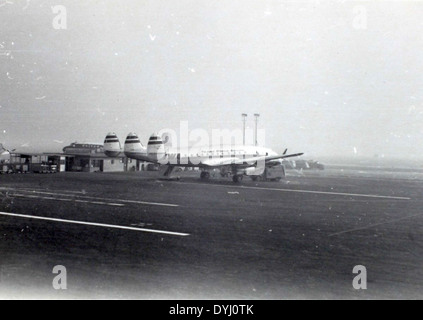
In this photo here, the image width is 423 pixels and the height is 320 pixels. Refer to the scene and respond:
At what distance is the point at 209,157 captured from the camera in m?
57.2

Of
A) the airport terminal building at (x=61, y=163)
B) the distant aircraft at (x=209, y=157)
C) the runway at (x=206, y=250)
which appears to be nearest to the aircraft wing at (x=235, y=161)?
the distant aircraft at (x=209, y=157)

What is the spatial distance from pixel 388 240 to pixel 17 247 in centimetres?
1394

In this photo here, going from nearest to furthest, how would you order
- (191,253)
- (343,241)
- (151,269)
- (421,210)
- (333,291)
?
(333,291) → (151,269) → (191,253) → (343,241) → (421,210)

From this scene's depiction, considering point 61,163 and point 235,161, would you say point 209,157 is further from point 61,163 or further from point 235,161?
point 61,163

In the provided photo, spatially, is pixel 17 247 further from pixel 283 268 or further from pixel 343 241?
pixel 343 241

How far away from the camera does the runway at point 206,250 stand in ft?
34.8

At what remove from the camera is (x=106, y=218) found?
888 inches

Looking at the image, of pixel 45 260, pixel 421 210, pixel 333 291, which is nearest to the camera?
pixel 333 291

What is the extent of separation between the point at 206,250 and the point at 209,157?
4231cm

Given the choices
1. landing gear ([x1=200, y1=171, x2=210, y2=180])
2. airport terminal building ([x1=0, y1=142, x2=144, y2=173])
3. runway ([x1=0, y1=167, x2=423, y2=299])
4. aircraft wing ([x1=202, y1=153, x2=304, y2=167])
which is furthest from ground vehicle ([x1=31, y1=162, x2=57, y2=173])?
runway ([x1=0, y1=167, x2=423, y2=299])

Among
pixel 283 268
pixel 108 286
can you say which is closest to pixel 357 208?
pixel 283 268

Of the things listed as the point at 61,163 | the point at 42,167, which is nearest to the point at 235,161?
the point at 42,167

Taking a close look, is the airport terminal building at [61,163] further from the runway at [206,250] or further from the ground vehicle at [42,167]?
the runway at [206,250]
